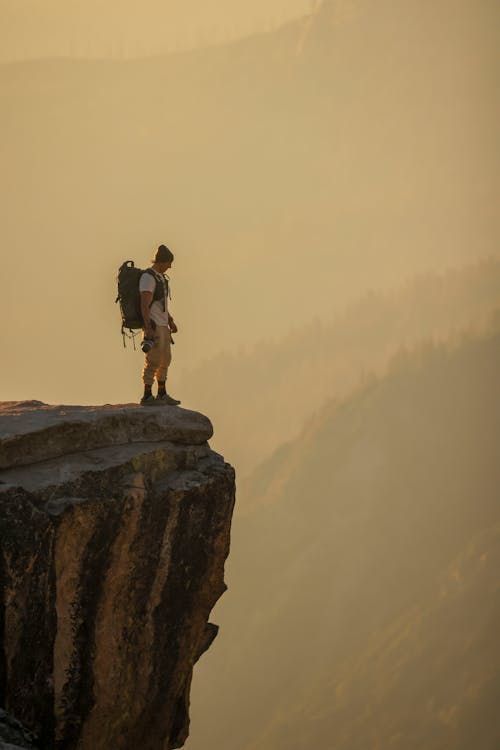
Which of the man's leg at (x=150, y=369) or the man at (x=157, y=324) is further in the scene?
the man's leg at (x=150, y=369)

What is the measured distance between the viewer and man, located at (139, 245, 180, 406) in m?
17.5

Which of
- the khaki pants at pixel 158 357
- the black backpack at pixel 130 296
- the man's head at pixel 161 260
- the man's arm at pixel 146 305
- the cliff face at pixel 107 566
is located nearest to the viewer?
the cliff face at pixel 107 566

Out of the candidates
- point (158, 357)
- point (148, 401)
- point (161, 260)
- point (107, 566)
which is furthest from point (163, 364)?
point (107, 566)

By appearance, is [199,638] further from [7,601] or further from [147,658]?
[7,601]

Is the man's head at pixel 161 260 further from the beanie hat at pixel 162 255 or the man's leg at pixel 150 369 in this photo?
the man's leg at pixel 150 369

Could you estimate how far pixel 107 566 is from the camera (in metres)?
14.7

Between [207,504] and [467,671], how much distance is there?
197 meters

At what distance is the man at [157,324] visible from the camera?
57.4 feet

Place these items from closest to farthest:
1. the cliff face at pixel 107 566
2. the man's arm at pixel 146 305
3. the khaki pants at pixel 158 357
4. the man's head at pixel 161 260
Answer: the cliff face at pixel 107 566 < the man's arm at pixel 146 305 < the man's head at pixel 161 260 < the khaki pants at pixel 158 357

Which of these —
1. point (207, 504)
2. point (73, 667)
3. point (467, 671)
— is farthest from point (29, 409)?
point (467, 671)

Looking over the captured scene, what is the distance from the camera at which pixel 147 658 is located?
15.5 metres

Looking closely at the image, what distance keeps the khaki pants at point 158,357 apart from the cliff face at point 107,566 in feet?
3.88

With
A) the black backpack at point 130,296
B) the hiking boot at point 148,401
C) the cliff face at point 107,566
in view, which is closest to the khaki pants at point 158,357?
the hiking boot at point 148,401

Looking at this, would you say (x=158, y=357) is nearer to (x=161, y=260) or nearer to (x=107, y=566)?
(x=161, y=260)
